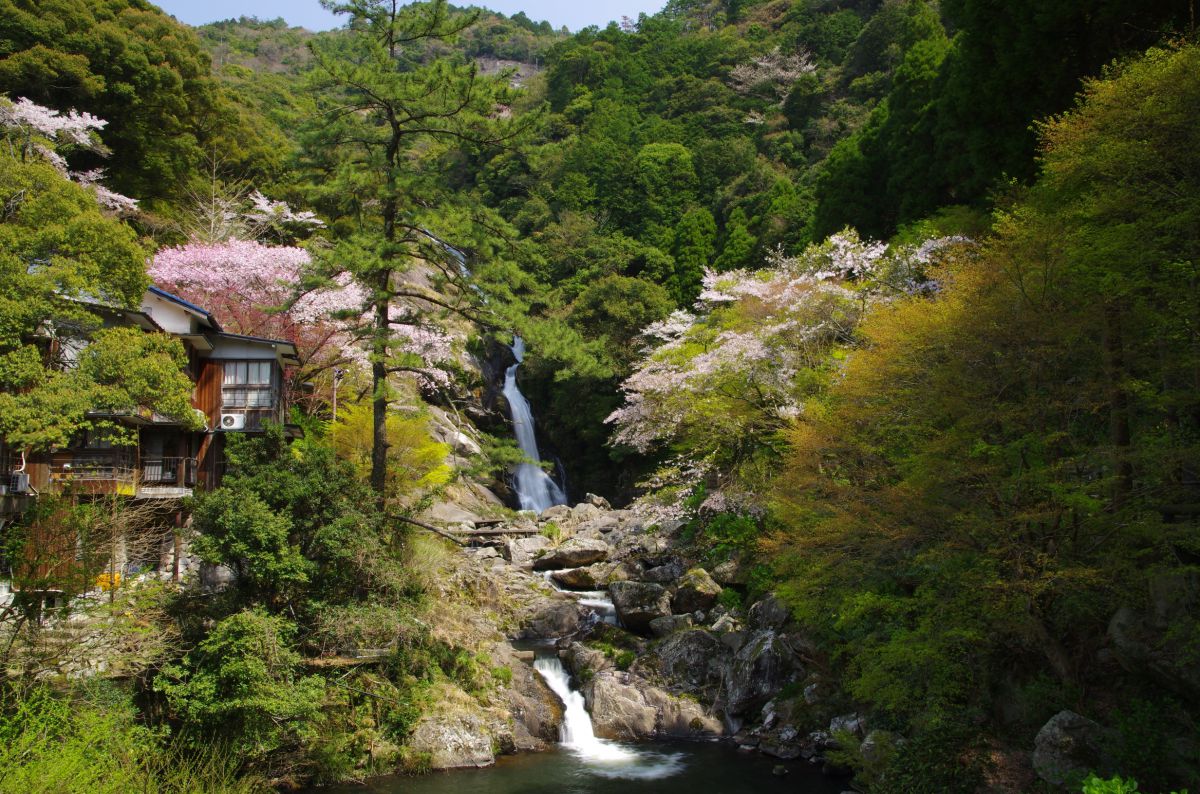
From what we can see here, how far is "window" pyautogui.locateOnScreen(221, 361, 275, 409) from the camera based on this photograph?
2027cm

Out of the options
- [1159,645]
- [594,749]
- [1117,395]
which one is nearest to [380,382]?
[594,749]

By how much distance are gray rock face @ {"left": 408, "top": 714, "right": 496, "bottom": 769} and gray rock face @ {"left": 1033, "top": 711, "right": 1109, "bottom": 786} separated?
919cm

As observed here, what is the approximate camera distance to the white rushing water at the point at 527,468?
36656 mm

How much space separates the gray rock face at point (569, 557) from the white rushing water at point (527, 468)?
9.69 m

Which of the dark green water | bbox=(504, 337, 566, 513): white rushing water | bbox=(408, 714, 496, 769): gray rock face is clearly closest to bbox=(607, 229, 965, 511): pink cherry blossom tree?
the dark green water

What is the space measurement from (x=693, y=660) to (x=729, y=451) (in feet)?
19.8

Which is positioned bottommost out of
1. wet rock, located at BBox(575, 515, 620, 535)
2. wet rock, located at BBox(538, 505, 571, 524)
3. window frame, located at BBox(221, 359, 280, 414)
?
wet rock, located at BBox(575, 515, 620, 535)

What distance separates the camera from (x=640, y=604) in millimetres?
19969

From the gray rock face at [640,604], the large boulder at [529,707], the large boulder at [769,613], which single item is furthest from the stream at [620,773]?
the gray rock face at [640,604]

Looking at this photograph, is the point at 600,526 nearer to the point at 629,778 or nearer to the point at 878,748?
the point at 629,778

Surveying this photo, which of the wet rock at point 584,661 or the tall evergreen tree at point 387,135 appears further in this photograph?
the wet rock at point 584,661

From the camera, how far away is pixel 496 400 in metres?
39.7

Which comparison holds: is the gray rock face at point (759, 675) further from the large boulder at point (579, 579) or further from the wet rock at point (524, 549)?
the wet rock at point (524, 549)

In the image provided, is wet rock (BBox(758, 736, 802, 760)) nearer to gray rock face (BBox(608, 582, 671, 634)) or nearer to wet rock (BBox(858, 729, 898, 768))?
wet rock (BBox(858, 729, 898, 768))
